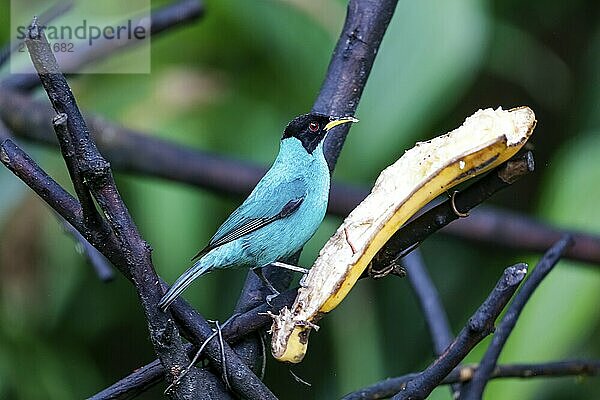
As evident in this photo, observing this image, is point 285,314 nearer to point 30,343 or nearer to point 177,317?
point 177,317

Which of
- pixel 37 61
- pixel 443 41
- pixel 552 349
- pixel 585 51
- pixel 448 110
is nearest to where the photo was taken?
pixel 37 61

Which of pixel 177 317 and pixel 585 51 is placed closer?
pixel 177 317

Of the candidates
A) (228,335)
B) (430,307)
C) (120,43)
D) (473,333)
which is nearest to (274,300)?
(228,335)

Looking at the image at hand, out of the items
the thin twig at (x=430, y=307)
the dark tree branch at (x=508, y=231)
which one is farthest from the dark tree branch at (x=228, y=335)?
the dark tree branch at (x=508, y=231)

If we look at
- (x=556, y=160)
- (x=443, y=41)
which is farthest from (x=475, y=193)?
(x=556, y=160)

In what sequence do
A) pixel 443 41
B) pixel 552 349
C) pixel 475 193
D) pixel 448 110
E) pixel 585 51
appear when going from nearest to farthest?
pixel 475 193 < pixel 552 349 < pixel 443 41 < pixel 448 110 < pixel 585 51

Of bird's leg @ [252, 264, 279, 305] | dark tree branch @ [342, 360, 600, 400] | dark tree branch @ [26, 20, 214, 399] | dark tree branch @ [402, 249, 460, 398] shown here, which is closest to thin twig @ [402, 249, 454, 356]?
dark tree branch @ [402, 249, 460, 398]

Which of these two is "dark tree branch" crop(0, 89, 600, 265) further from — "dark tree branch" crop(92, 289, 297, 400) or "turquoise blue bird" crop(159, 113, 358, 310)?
"dark tree branch" crop(92, 289, 297, 400)

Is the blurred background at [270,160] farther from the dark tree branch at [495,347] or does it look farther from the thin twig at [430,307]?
the dark tree branch at [495,347]
